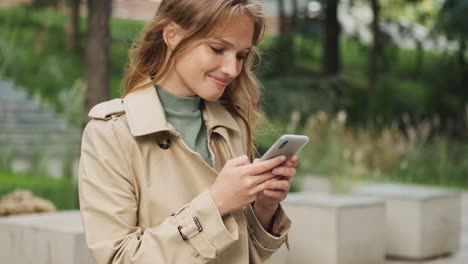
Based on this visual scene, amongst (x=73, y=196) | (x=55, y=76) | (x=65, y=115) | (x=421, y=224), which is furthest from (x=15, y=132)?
(x=421, y=224)

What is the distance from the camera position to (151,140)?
229 centimetres

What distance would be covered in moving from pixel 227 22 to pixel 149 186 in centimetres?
48

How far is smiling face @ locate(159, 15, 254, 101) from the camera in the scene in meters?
2.27

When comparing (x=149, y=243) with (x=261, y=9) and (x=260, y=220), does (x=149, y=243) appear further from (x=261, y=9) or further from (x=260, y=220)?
(x=261, y=9)

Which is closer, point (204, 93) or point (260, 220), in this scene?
point (204, 93)

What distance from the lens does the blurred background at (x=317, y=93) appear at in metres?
11.7

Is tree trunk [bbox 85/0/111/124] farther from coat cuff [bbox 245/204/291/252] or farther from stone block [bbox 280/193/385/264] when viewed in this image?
coat cuff [bbox 245/204/291/252]

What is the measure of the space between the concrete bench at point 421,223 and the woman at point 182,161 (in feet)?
16.5

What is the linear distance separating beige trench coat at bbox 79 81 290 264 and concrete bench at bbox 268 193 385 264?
4.02 m

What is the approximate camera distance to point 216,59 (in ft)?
7.47

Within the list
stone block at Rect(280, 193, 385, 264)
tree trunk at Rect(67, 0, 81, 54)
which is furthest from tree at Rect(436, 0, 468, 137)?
stone block at Rect(280, 193, 385, 264)

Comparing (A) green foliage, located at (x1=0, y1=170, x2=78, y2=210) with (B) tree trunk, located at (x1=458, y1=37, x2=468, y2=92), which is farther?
(B) tree trunk, located at (x1=458, y1=37, x2=468, y2=92)

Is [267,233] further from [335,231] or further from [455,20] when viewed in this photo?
[455,20]

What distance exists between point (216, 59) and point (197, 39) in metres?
0.08
